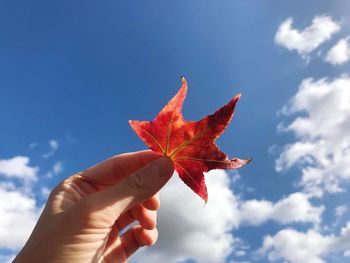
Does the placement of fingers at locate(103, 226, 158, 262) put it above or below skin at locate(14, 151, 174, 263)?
above

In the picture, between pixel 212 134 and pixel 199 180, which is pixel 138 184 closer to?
pixel 199 180

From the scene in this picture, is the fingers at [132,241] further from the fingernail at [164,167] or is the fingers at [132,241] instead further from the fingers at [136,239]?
the fingernail at [164,167]

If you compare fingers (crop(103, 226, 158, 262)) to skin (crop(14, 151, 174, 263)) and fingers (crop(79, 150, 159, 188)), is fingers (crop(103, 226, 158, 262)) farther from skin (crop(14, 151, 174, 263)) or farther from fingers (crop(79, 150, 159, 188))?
skin (crop(14, 151, 174, 263))

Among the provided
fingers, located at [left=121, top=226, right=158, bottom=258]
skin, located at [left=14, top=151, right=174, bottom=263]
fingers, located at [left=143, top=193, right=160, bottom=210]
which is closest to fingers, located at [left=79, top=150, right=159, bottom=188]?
fingers, located at [left=143, top=193, right=160, bottom=210]

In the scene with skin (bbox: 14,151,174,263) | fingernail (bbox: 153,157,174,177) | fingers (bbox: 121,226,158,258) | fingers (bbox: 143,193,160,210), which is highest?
fingers (bbox: 143,193,160,210)

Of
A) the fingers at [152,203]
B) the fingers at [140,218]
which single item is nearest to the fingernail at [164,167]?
the fingers at [152,203]

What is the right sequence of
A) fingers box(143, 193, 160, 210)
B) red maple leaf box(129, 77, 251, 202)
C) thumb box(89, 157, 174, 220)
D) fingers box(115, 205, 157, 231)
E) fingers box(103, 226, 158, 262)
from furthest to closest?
fingers box(103, 226, 158, 262) → fingers box(115, 205, 157, 231) → fingers box(143, 193, 160, 210) → thumb box(89, 157, 174, 220) → red maple leaf box(129, 77, 251, 202)

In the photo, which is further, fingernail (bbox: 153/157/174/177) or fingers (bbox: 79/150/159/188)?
fingers (bbox: 79/150/159/188)
